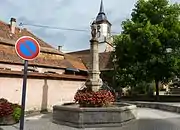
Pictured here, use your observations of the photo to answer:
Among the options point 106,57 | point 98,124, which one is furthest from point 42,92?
point 106,57

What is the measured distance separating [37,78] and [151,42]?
1369 centimetres

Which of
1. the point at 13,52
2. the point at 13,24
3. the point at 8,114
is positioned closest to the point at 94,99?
the point at 8,114

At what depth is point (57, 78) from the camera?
65.0 feet

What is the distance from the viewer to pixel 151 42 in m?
27.5

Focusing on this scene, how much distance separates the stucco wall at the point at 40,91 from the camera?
A: 1647cm

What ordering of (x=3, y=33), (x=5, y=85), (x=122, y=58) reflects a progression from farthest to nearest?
(x=122, y=58)
(x=3, y=33)
(x=5, y=85)

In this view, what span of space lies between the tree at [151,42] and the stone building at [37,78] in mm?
6715

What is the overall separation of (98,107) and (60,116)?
5.70 ft

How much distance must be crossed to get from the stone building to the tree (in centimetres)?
671

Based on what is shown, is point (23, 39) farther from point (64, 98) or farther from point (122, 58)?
point (122, 58)

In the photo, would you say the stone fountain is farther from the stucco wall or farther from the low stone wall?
the stucco wall

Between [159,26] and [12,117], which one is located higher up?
[159,26]

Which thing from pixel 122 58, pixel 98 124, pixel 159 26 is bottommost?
pixel 98 124

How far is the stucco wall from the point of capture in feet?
54.0
